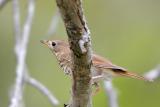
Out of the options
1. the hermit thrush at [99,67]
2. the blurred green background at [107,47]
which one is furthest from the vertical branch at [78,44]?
the blurred green background at [107,47]

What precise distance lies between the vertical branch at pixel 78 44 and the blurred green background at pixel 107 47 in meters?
3.86

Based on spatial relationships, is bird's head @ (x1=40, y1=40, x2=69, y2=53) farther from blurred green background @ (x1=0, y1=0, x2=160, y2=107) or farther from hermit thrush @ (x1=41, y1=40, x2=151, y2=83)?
blurred green background @ (x1=0, y1=0, x2=160, y2=107)

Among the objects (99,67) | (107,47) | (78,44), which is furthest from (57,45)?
(107,47)

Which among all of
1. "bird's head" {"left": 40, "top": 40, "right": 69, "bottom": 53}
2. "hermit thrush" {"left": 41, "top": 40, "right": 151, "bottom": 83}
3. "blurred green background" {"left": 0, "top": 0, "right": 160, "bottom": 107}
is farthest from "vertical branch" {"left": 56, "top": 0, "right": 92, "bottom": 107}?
"blurred green background" {"left": 0, "top": 0, "right": 160, "bottom": 107}

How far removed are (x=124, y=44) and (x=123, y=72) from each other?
5948 mm

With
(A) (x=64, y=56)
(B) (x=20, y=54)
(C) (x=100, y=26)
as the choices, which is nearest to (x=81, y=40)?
(A) (x=64, y=56)

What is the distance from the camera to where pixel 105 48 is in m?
10.7

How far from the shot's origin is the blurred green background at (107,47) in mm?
8836

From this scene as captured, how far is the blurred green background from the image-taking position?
8.84m

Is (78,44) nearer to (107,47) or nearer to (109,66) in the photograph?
(109,66)

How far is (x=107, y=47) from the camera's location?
35.3 ft

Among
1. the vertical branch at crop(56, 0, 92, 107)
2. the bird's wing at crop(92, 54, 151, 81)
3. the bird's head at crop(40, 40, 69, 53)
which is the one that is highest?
the bird's head at crop(40, 40, 69, 53)

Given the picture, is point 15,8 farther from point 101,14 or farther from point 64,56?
point 101,14

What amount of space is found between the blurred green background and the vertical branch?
152 inches
